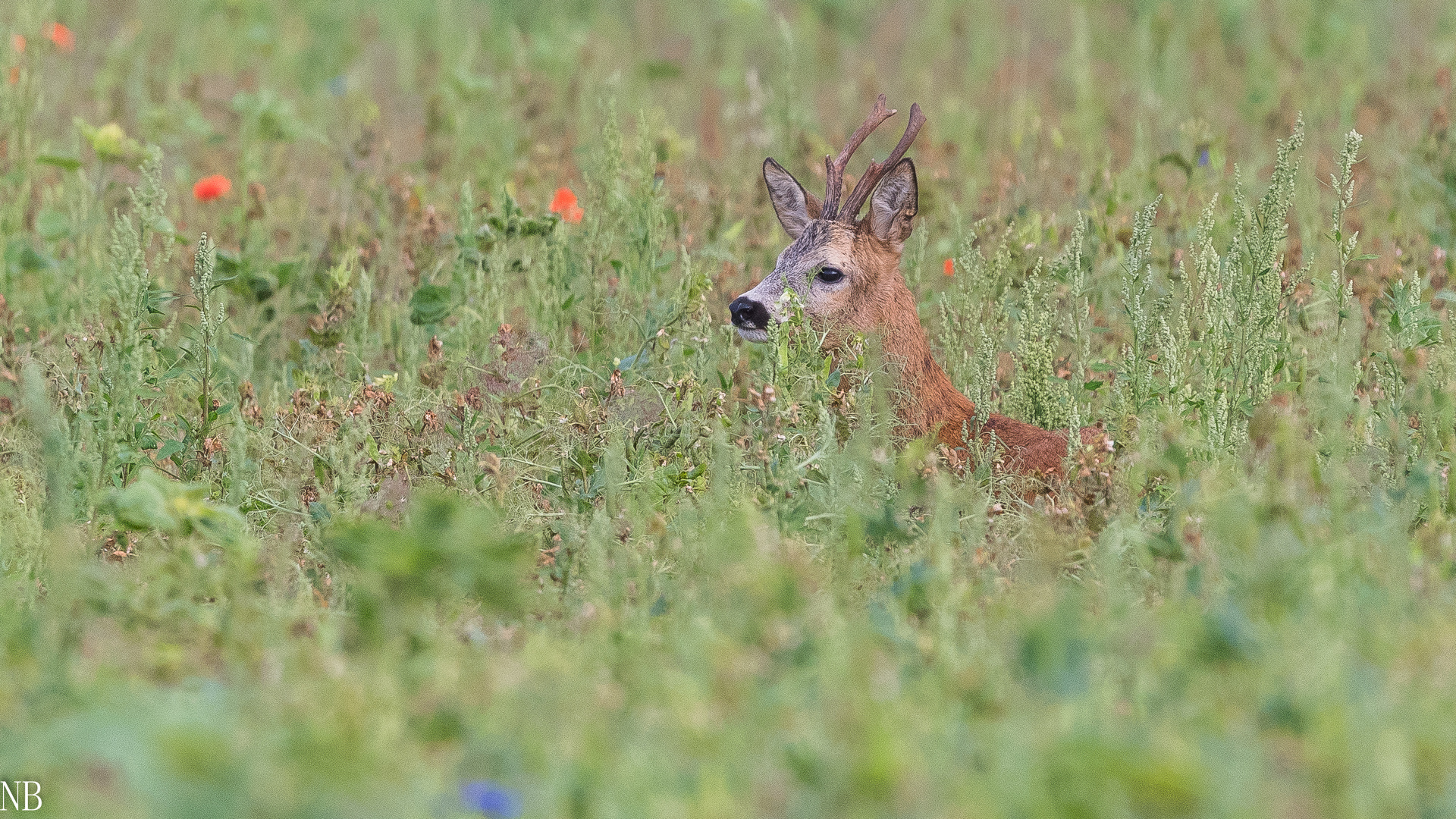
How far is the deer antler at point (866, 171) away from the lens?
457cm

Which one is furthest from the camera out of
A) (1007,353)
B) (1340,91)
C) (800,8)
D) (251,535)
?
(800,8)

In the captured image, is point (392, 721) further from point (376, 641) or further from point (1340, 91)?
point (1340, 91)

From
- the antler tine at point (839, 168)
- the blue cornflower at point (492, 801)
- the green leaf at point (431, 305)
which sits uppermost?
the antler tine at point (839, 168)

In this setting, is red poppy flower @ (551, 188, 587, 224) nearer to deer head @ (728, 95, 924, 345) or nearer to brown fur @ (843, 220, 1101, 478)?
deer head @ (728, 95, 924, 345)

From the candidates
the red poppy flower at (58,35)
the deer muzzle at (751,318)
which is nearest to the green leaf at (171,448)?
the deer muzzle at (751,318)

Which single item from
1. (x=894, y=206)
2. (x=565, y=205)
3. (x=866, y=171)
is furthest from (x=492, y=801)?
(x=565, y=205)

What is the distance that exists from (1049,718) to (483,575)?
0.94m

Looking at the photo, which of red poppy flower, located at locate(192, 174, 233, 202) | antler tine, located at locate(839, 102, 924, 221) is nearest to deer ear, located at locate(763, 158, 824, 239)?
antler tine, located at locate(839, 102, 924, 221)

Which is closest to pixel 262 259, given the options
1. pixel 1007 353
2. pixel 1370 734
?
pixel 1007 353

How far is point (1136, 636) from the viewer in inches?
94.8

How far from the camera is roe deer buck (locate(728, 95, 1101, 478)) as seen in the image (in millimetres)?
4277

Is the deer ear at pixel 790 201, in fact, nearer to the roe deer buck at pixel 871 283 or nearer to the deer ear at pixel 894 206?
the roe deer buck at pixel 871 283

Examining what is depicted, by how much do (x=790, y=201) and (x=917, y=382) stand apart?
84 cm

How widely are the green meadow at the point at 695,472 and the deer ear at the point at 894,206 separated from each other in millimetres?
189
